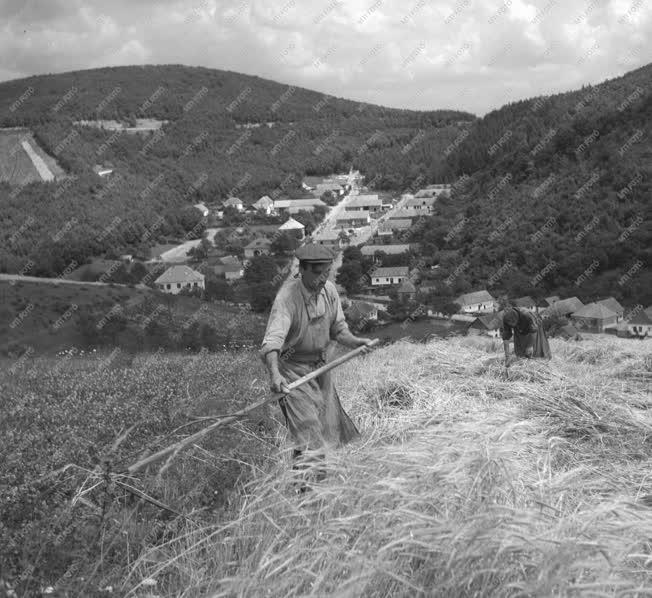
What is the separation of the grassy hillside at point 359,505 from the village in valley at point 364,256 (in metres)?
1.37

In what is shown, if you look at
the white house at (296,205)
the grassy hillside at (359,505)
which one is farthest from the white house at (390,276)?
the grassy hillside at (359,505)

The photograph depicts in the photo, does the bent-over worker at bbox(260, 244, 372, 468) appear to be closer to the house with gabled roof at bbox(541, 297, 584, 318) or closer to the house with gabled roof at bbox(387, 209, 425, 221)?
the house with gabled roof at bbox(541, 297, 584, 318)

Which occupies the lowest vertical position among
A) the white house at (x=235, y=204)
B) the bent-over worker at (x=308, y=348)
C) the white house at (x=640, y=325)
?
the white house at (x=640, y=325)

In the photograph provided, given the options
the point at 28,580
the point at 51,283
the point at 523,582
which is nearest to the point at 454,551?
the point at 523,582

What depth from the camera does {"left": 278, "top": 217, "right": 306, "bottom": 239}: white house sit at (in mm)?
78756

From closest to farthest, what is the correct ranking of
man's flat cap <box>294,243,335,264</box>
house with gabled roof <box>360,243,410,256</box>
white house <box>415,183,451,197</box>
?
1. man's flat cap <box>294,243,335,264</box>
2. house with gabled roof <box>360,243,410,256</box>
3. white house <box>415,183,451,197</box>

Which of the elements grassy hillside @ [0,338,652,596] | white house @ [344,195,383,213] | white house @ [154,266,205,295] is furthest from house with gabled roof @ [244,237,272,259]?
grassy hillside @ [0,338,652,596]

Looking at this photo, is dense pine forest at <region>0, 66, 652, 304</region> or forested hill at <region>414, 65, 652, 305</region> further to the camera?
dense pine forest at <region>0, 66, 652, 304</region>

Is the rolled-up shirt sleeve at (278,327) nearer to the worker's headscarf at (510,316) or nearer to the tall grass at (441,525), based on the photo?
the tall grass at (441,525)

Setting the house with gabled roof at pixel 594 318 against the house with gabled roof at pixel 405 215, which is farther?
the house with gabled roof at pixel 405 215

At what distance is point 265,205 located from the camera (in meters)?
98.3

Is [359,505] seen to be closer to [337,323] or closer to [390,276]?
[337,323]

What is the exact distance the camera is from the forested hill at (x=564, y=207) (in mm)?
52812

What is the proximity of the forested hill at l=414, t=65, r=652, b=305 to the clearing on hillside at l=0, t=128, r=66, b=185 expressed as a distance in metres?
47.0
